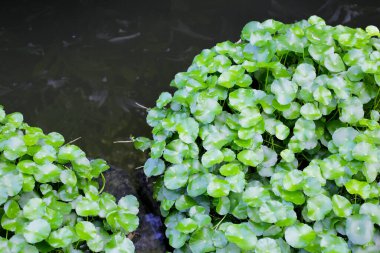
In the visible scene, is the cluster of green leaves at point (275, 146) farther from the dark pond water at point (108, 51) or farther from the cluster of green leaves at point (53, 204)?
the dark pond water at point (108, 51)

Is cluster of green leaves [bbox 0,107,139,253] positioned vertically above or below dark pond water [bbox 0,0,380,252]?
above

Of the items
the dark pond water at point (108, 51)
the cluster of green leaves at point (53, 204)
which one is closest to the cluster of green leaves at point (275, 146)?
the cluster of green leaves at point (53, 204)

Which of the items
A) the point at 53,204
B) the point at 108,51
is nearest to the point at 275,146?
the point at 53,204

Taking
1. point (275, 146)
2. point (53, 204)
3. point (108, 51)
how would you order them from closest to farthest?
1. point (53, 204)
2. point (275, 146)
3. point (108, 51)

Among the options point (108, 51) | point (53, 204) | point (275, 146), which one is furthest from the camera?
point (108, 51)

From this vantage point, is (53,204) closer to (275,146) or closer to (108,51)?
(275,146)

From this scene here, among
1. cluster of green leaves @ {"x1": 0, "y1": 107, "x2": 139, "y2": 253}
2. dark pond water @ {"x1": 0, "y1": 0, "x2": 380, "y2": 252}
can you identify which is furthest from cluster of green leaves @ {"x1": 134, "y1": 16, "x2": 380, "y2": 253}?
dark pond water @ {"x1": 0, "y1": 0, "x2": 380, "y2": 252}

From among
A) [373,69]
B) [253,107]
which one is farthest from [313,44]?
[253,107]

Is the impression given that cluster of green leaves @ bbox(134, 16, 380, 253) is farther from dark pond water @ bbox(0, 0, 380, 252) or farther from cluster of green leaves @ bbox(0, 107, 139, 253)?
dark pond water @ bbox(0, 0, 380, 252)
